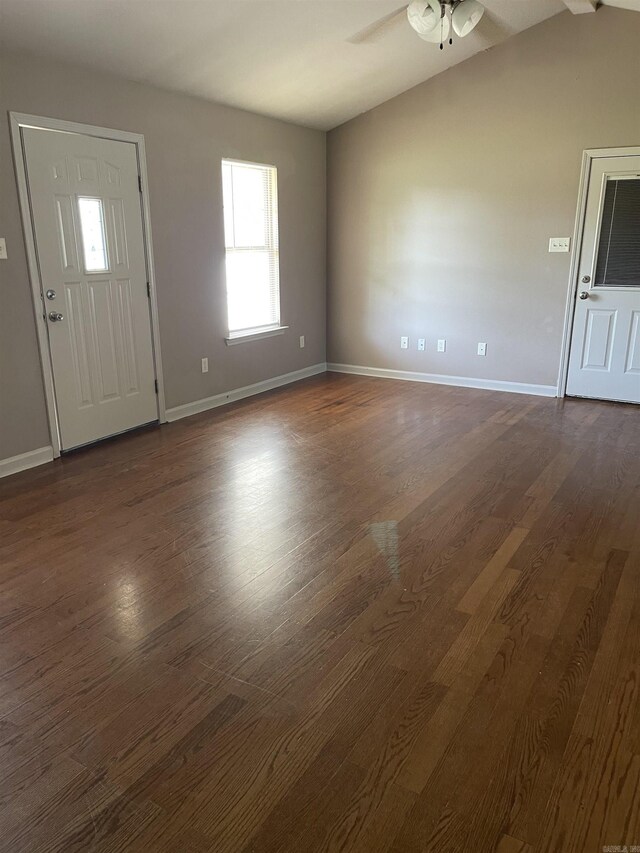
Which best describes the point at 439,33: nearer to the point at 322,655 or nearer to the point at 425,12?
the point at 425,12

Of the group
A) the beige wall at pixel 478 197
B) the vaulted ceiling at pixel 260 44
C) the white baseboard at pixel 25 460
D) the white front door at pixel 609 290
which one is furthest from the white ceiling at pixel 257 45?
the white baseboard at pixel 25 460

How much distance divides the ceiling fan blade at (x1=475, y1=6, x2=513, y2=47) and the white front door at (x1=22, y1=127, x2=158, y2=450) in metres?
2.78

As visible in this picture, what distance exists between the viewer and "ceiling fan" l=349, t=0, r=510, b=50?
151 inches

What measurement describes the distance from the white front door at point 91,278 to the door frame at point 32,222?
34mm

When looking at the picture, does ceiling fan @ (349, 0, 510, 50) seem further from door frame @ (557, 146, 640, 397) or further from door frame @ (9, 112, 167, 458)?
door frame @ (9, 112, 167, 458)

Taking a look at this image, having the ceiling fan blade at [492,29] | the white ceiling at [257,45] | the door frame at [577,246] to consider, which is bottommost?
the door frame at [577,246]

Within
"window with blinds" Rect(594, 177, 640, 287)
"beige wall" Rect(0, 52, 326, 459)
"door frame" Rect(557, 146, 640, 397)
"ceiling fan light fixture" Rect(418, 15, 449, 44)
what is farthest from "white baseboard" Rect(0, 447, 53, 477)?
"window with blinds" Rect(594, 177, 640, 287)

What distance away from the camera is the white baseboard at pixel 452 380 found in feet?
18.6

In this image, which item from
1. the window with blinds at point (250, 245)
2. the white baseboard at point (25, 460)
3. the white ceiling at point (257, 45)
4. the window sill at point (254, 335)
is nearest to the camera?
the white ceiling at point (257, 45)

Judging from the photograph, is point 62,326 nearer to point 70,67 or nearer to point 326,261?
point 70,67

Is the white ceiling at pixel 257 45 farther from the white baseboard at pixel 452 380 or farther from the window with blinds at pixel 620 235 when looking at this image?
the white baseboard at pixel 452 380

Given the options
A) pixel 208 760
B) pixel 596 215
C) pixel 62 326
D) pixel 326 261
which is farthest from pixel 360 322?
pixel 208 760

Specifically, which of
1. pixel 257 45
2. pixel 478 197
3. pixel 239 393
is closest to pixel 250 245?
pixel 239 393

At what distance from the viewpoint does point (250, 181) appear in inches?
213
